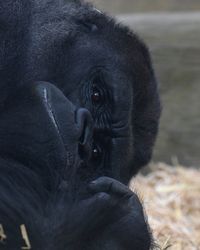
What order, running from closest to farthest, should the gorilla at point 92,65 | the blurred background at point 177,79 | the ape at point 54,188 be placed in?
the ape at point 54,188 < the gorilla at point 92,65 < the blurred background at point 177,79

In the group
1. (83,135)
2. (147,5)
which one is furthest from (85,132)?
(147,5)

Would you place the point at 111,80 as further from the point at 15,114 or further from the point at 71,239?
the point at 71,239

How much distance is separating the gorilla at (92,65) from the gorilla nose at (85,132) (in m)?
0.04

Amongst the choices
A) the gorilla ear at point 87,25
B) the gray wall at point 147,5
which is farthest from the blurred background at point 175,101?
the gorilla ear at point 87,25

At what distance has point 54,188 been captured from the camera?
184cm

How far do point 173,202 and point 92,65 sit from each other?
1658mm

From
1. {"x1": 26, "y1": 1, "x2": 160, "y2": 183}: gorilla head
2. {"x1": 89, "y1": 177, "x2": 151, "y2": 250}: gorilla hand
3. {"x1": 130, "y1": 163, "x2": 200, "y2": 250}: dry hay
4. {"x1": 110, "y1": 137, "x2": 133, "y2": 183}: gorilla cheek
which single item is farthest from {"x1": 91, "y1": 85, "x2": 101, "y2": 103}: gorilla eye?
{"x1": 130, "y1": 163, "x2": 200, "y2": 250}: dry hay

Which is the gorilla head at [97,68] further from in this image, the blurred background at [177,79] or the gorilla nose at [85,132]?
the blurred background at [177,79]

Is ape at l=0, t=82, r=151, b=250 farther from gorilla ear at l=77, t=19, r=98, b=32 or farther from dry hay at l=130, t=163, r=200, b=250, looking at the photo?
dry hay at l=130, t=163, r=200, b=250

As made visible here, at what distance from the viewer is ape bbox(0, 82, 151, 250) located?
175cm

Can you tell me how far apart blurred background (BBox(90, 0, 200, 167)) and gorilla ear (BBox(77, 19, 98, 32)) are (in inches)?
81.0

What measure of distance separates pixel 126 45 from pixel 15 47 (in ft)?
1.07

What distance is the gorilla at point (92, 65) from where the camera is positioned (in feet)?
6.65

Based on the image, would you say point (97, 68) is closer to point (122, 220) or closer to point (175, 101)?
point (122, 220)
